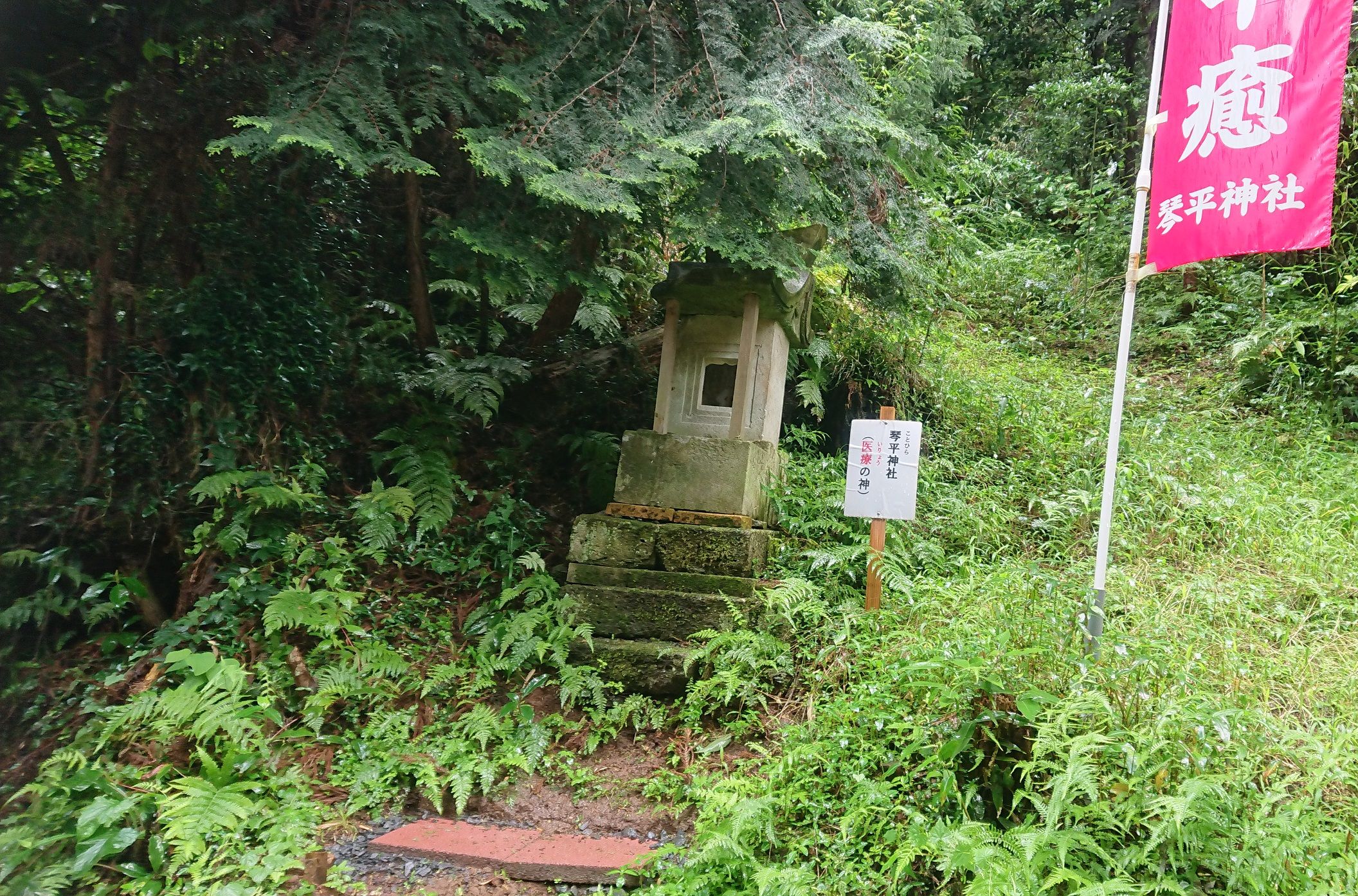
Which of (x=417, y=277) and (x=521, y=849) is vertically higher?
(x=417, y=277)

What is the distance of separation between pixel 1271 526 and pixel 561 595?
4.71m

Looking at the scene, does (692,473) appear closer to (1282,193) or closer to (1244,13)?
(1282,193)

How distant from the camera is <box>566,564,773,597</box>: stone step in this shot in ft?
14.6

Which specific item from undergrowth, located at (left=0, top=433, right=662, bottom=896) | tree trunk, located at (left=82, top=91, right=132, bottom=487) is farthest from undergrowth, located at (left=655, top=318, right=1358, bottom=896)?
tree trunk, located at (left=82, top=91, right=132, bottom=487)

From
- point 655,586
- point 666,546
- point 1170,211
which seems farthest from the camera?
point 666,546

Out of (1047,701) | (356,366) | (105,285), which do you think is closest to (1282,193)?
(1047,701)

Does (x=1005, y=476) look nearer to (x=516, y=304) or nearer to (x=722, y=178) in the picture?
(x=722, y=178)

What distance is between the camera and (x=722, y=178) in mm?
4363

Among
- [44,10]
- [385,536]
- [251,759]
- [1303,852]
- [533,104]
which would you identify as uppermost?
[44,10]

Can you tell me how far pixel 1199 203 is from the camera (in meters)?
3.29

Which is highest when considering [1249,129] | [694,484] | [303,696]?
[1249,129]

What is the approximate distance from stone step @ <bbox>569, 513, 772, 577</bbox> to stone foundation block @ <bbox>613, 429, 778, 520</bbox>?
0.66 feet

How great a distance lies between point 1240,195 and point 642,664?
3603 mm

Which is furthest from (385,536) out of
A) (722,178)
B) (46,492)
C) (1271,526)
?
(1271,526)
